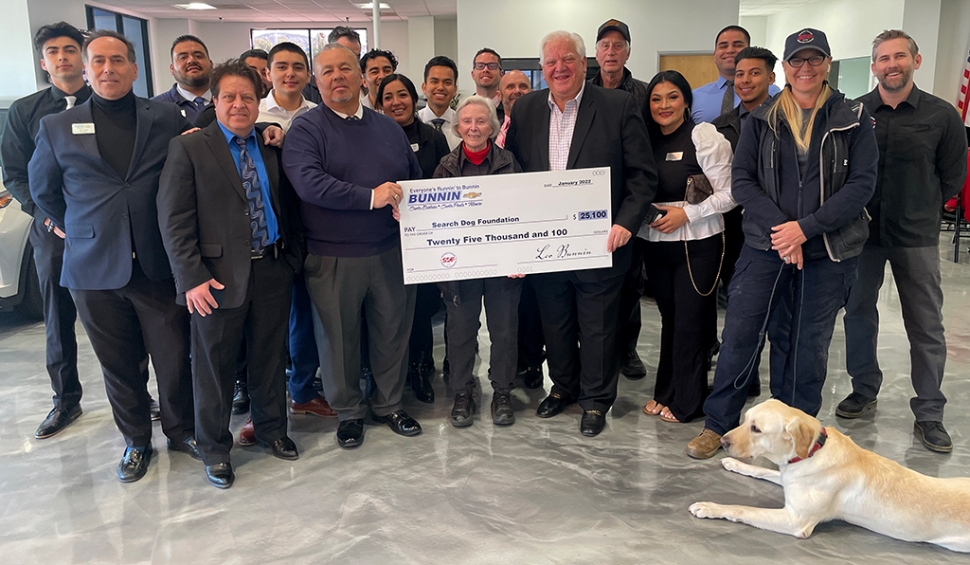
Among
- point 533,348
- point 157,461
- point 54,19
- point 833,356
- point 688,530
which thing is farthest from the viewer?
point 54,19

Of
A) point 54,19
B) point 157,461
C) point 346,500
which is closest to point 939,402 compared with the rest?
point 346,500

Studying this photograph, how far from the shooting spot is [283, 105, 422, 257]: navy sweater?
2.87 m

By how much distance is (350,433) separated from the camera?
10.6 ft

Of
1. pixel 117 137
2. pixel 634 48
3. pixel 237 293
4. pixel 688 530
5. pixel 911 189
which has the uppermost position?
pixel 634 48

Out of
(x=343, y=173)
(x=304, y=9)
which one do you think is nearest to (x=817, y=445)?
(x=343, y=173)

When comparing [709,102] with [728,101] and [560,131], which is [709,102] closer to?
[728,101]

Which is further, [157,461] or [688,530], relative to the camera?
[157,461]

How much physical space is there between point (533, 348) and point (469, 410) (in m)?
0.70

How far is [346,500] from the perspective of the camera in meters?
2.73

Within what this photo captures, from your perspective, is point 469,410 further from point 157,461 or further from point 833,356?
point 833,356

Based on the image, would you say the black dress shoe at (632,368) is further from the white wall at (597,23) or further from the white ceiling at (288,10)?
the white ceiling at (288,10)

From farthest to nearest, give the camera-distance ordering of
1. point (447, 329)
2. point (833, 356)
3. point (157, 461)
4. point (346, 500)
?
point (833, 356)
point (447, 329)
point (157, 461)
point (346, 500)

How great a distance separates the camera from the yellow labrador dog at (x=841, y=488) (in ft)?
7.63

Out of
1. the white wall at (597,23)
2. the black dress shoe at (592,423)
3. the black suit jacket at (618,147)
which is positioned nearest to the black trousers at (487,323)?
A: the black dress shoe at (592,423)
